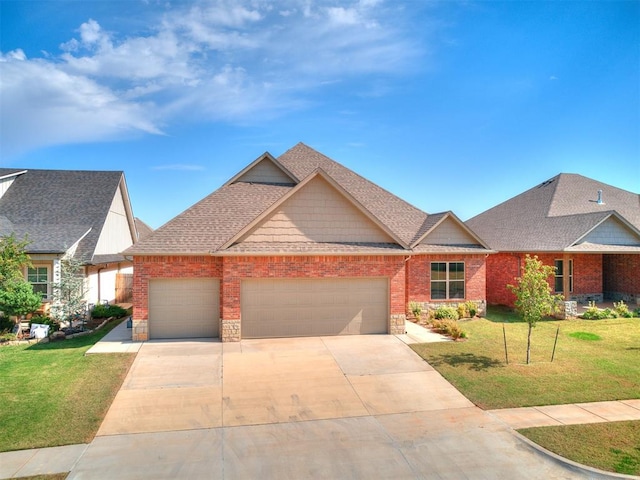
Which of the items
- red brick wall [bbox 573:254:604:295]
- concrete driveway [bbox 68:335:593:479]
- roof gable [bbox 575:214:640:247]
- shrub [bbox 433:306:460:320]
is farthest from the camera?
red brick wall [bbox 573:254:604:295]

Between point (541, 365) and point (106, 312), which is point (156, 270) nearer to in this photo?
point (106, 312)

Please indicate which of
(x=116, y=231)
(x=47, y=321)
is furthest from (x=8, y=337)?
(x=116, y=231)

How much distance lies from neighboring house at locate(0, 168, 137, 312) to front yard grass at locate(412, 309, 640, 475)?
14.8m

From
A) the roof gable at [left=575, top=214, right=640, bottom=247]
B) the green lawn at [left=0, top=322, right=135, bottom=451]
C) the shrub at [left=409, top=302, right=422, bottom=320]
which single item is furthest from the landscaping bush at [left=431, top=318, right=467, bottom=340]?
the green lawn at [left=0, top=322, right=135, bottom=451]

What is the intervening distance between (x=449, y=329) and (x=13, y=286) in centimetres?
1616

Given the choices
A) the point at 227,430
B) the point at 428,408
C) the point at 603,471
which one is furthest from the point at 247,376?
the point at 603,471

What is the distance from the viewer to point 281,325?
45.9 feet

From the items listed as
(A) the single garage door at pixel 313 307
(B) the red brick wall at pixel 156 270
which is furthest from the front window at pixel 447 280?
(B) the red brick wall at pixel 156 270

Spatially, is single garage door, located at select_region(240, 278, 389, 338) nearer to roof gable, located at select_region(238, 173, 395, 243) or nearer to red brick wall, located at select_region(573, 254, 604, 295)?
roof gable, located at select_region(238, 173, 395, 243)

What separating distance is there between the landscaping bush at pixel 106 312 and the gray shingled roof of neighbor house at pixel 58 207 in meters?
2.32

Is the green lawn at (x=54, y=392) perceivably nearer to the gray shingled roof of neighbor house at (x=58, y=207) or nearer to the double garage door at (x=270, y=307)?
the double garage door at (x=270, y=307)

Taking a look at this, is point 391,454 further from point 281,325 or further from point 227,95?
point 227,95

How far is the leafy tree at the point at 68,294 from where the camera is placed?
1516 centimetres

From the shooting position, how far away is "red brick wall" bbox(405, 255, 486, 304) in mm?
18078
